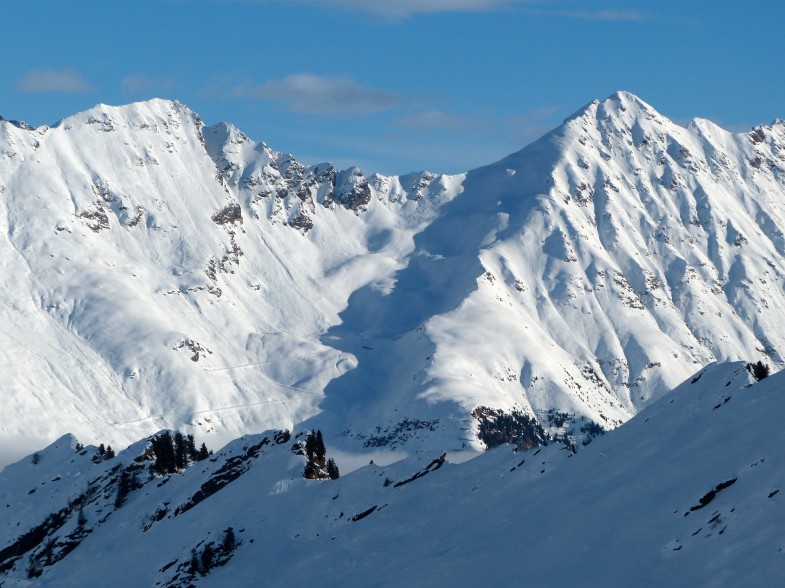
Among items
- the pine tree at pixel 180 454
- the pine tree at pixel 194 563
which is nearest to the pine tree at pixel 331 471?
the pine tree at pixel 194 563

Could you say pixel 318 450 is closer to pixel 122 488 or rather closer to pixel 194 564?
pixel 194 564

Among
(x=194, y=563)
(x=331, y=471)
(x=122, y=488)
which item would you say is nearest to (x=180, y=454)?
(x=122, y=488)

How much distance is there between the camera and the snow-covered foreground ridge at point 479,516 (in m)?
45.6

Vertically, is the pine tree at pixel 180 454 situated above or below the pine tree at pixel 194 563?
above

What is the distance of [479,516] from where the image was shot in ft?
201

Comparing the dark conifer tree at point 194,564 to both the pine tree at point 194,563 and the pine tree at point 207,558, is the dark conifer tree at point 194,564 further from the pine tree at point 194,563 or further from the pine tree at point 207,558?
the pine tree at point 207,558

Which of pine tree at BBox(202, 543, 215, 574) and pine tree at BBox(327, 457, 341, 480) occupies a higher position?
pine tree at BBox(327, 457, 341, 480)

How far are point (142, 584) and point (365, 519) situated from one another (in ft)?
44.9

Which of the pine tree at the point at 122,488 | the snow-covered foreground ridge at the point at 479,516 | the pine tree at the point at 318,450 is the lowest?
the snow-covered foreground ridge at the point at 479,516

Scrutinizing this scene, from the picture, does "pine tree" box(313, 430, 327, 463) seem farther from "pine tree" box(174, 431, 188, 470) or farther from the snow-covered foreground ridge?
"pine tree" box(174, 431, 188, 470)

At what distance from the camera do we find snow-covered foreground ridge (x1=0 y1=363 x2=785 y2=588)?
150ft

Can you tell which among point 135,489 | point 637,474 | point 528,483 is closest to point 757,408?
point 637,474

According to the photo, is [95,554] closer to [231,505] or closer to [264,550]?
[231,505]

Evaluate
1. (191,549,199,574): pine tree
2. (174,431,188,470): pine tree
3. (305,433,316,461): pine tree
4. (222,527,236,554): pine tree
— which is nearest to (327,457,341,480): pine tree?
(305,433,316,461): pine tree
